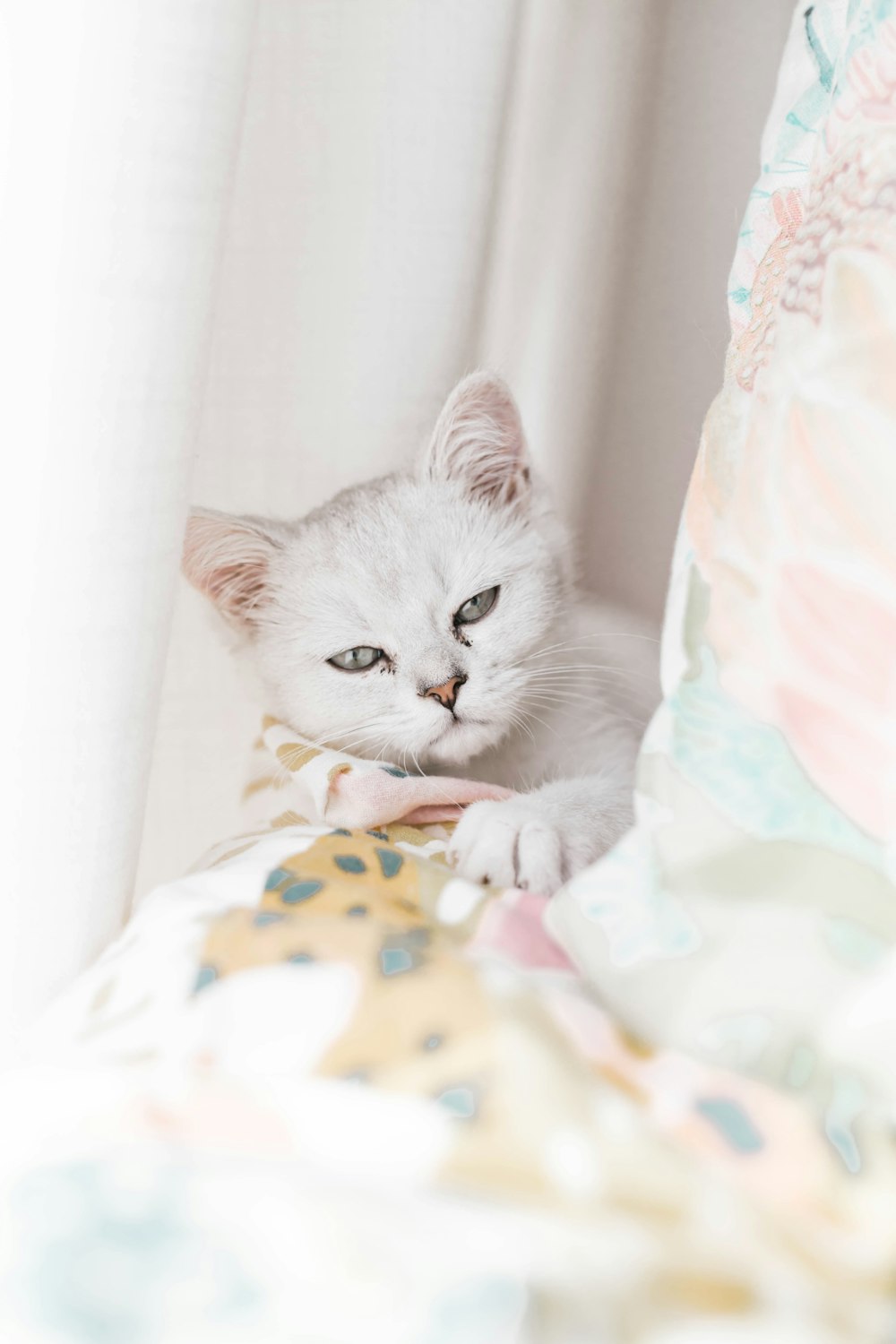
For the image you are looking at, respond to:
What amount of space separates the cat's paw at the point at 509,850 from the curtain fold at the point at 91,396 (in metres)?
0.24

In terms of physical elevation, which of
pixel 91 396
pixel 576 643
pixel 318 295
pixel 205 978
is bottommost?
pixel 205 978

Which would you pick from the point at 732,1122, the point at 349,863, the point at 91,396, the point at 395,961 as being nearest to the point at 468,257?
the point at 91,396

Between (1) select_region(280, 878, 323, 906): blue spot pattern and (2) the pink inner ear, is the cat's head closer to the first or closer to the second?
(2) the pink inner ear

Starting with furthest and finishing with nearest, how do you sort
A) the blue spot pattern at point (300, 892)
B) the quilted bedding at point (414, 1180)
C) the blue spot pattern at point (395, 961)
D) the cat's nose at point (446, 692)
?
the cat's nose at point (446, 692) → the blue spot pattern at point (300, 892) → the blue spot pattern at point (395, 961) → the quilted bedding at point (414, 1180)

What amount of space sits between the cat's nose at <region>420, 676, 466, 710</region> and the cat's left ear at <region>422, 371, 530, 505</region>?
10.0 inches

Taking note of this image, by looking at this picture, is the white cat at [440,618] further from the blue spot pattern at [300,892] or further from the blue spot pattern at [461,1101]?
the blue spot pattern at [461,1101]

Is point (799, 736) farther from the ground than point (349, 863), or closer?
farther from the ground

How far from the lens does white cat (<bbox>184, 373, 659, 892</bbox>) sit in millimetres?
991

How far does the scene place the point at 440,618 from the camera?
102 centimetres

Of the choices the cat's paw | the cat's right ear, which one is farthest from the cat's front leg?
the cat's right ear

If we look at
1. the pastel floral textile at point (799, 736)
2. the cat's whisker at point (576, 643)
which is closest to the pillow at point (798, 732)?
the pastel floral textile at point (799, 736)

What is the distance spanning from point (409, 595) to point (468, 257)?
1.37ft

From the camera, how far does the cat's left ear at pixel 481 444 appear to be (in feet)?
3.42

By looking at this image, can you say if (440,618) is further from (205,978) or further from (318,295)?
(205,978)
